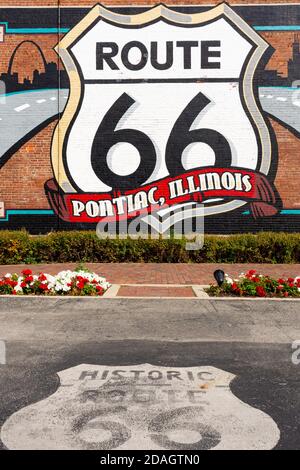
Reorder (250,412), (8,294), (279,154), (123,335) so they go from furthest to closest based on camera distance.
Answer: (279,154)
(8,294)
(123,335)
(250,412)

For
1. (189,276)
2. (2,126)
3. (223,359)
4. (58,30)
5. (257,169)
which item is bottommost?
(189,276)

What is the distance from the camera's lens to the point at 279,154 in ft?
49.4

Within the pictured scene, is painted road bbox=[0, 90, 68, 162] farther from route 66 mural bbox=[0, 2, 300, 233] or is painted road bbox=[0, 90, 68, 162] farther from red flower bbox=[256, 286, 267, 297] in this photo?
red flower bbox=[256, 286, 267, 297]

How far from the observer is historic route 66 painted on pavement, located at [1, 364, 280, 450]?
3.31 metres

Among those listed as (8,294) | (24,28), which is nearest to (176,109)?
(24,28)

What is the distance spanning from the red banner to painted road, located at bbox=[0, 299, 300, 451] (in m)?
8.07

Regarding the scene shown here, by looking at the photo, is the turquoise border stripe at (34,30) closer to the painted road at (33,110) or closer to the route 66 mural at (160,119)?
the route 66 mural at (160,119)

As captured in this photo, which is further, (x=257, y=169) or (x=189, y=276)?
(x=257, y=169)

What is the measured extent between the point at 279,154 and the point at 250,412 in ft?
40.6

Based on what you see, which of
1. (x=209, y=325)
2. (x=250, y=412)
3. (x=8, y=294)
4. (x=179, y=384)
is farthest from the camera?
(x=8, y=294)

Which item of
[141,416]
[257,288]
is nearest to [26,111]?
[257,288]

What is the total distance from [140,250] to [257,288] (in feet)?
15.7

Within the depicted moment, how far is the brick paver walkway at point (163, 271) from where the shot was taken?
10211mm
